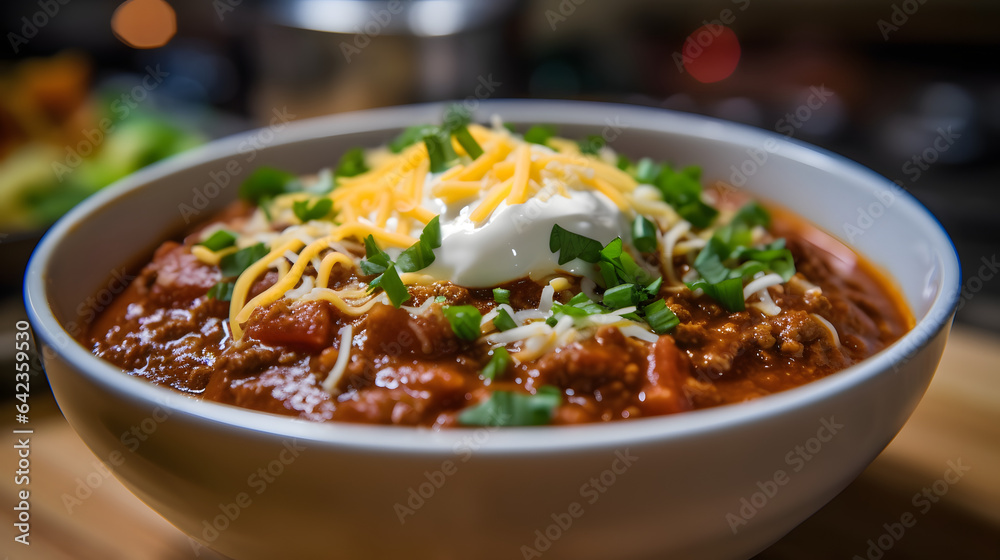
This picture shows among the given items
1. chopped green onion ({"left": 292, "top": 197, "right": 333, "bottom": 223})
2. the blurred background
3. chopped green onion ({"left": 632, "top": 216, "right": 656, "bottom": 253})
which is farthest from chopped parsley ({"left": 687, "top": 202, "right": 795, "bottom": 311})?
the blurred background

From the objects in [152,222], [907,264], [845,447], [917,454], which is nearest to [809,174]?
[907,264]

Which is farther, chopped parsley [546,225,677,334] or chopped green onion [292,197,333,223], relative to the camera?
chopped green onion [292,197,333,223]

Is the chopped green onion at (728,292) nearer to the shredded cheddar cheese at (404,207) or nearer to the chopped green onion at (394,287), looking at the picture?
the shredded cheddar cheese at (404,207)

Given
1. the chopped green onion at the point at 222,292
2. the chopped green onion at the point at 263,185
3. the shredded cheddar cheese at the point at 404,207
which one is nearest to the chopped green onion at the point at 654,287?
the shredded cheddar cheese at the point at 404,207

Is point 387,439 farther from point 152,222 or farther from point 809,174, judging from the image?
point 809,174

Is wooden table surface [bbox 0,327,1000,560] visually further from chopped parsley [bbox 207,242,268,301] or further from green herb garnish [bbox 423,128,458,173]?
green herb garnish [bbox 423,128,458,173]

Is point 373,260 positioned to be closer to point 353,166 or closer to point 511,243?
point 511,243

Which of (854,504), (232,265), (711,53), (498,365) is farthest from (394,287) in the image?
(711,53)
